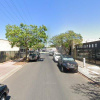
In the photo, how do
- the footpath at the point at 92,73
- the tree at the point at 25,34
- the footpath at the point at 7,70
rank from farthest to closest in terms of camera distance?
the tree at the point at 25,34 < the footpath at the point at 7,70 < the footpath at the point at 92,73

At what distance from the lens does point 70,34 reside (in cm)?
2373

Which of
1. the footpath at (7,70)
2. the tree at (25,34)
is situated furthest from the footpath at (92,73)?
the tree at (25,34)

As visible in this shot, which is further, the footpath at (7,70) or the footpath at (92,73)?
the footpath at (7,70)

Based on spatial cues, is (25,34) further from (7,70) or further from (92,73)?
(92,73)

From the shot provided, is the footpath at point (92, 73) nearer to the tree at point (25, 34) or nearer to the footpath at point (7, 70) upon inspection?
the footpath at point (7, 70)

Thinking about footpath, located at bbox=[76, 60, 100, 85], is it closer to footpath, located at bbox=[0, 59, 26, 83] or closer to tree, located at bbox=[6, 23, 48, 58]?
footpath, located at bbox=[0, 59, 26, 83]

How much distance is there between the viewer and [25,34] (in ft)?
54.7

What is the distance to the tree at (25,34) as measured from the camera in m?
17.1

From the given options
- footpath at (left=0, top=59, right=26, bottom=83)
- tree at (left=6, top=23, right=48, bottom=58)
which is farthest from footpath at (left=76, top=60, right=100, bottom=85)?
tree at (left=6, top=23, right=48, bottom=58)

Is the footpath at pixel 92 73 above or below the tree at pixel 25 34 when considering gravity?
below

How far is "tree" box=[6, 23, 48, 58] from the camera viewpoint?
56.1ft

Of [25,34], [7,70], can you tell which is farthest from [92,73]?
[25,34]

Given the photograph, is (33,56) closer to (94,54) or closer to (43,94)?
(94,54)

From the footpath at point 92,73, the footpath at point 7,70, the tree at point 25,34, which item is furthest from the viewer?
the tree at point 25,34
